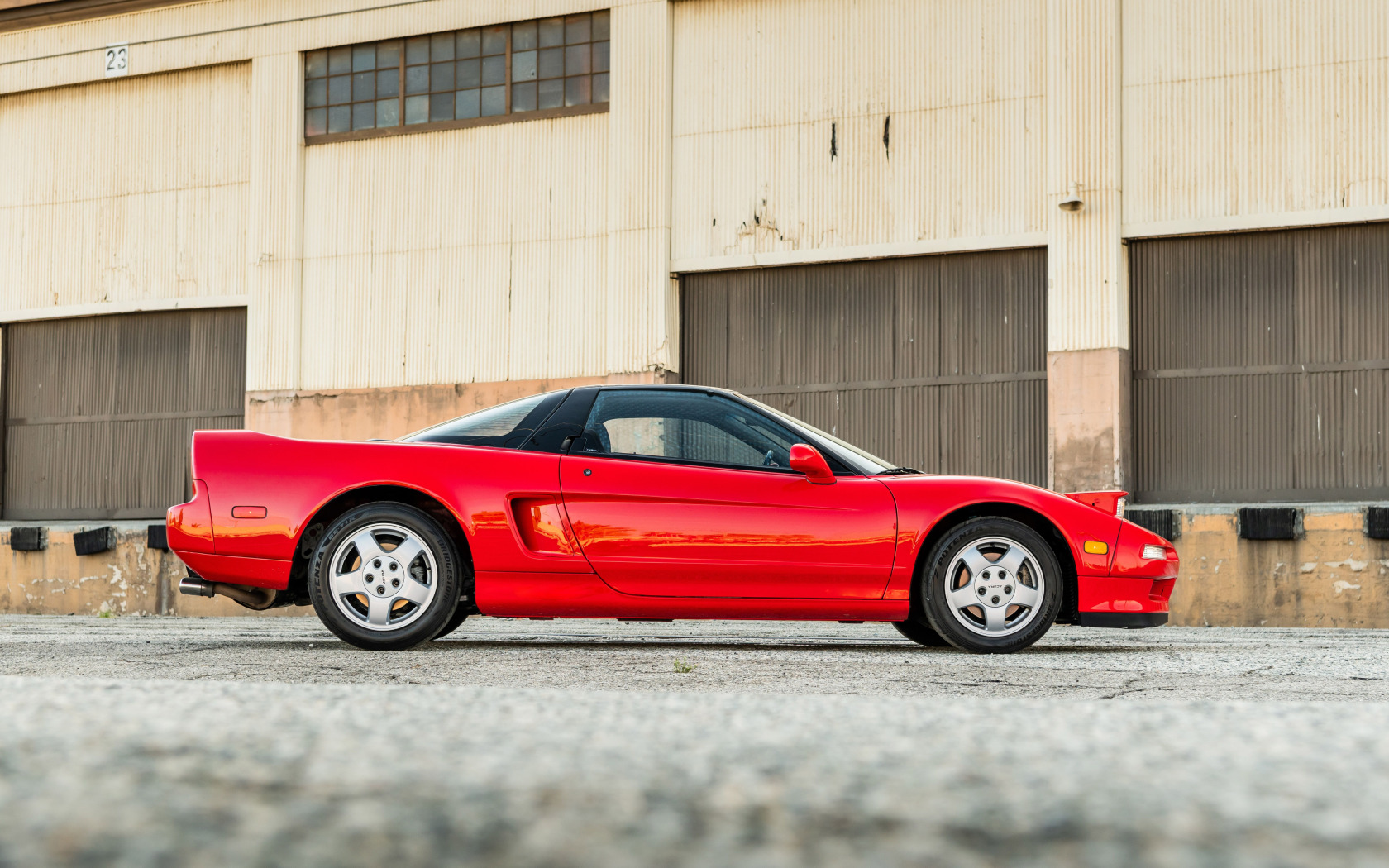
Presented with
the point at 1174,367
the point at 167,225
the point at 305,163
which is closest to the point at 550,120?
the point at 305,163

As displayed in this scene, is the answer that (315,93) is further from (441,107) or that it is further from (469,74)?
(469,74)

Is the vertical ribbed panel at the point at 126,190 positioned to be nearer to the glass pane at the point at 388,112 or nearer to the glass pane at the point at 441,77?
the glass pane at the point at 388,112

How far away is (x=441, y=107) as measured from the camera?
15539 millimetres

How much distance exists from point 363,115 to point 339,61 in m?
0.76

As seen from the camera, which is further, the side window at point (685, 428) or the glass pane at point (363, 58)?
the glass pane at point (363, 58)

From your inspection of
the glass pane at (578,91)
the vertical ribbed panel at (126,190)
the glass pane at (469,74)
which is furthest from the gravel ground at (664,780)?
the vertical ribbed panel at (126,190)

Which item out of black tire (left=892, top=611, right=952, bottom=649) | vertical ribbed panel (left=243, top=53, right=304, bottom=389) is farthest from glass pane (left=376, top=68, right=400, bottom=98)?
black tire (left=892, top=611, right=952, bottom=649)

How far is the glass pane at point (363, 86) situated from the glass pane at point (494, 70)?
1.44 meters

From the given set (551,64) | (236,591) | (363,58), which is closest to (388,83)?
(363,58)

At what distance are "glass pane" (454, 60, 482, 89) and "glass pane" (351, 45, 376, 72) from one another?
3.73 feet

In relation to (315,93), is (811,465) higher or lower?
lower

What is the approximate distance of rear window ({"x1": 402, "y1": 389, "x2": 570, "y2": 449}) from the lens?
626 centimetres

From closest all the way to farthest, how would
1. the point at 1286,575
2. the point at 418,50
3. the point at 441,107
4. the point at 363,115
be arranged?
the point at 1286,575
the point at 441,107
the point at 418,50
the point at 363,115

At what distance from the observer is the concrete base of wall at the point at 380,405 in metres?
14.9
